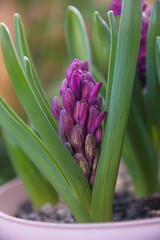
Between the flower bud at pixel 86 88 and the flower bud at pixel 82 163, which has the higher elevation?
the flower bud at pixel 86 88

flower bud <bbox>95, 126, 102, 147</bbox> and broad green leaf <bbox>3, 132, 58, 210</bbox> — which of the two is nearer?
flower bud <bbox>95, 126, 102, 147</bbox>

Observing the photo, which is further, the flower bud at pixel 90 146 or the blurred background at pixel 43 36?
the blurred background at pixel 43 36

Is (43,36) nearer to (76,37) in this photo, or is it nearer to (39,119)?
(76,37)

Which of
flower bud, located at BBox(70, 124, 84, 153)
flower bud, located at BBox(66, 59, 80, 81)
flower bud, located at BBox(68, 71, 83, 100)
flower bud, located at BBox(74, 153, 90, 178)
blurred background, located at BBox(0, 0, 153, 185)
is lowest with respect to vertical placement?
blurred background, located at BBox(0, 0, 153, 185)

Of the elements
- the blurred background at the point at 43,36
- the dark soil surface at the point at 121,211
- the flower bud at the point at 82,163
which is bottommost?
the blurred background at the point at 43,36

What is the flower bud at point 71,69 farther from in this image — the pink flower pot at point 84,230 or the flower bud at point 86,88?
the pink flower pot at point 84,230

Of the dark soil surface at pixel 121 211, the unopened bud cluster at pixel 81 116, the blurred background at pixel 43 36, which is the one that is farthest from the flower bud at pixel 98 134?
the blurred background at pixel 43 36

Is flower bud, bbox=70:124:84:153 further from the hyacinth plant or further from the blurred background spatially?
the blurred background

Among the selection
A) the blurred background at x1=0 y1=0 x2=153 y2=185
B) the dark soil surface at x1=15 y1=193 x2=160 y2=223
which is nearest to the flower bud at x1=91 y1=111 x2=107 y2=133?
the dark soil surface at x1=15 y1=193 x2=160 y2=223

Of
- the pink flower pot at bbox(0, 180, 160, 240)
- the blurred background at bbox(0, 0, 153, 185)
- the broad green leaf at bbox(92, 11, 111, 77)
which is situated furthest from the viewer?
the blurred background at bbox(0, 0, 153, 185)
